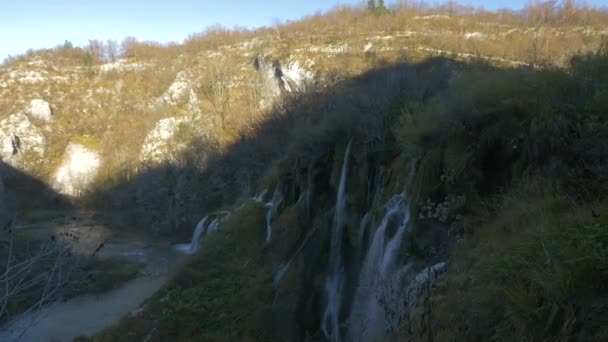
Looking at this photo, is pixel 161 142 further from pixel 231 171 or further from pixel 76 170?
pixel 231 171

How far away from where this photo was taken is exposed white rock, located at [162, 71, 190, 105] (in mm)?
58750

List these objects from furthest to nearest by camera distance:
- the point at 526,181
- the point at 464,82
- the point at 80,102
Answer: the point at 80,102
the point at 464,82
the point at 526,181

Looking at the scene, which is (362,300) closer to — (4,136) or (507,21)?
(507,21)

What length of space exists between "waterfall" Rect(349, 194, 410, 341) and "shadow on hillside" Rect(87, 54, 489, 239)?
5764 mm

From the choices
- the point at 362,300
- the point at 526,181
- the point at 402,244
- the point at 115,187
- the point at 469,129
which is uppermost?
the point at 469,129

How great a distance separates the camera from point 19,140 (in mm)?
58750

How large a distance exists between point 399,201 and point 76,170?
5386 cm

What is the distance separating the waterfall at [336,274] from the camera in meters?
12.4

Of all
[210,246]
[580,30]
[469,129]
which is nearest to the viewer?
[469,129]

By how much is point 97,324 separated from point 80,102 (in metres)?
51.9

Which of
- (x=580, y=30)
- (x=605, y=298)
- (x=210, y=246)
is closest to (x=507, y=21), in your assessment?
(x=580, y=30)

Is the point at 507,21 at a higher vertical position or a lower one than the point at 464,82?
higher

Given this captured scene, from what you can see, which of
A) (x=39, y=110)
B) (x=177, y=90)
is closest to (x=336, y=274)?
(x=177, y=90)

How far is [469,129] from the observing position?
28.9 ft
